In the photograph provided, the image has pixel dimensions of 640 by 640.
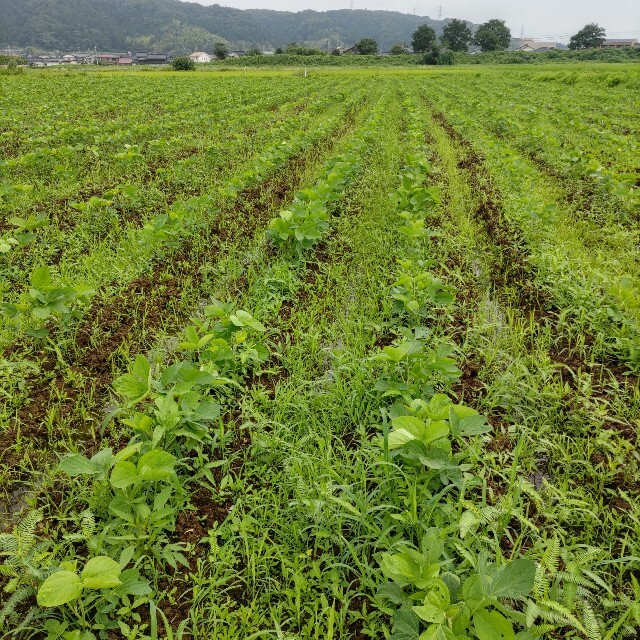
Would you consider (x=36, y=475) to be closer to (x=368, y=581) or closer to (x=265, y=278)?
(x=368, y=581)

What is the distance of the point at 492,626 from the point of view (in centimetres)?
148

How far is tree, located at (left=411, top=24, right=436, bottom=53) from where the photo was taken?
207 ft

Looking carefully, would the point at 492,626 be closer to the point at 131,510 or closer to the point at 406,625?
the point at 406,625

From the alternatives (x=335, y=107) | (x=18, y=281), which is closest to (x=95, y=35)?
(x=335, y=107)

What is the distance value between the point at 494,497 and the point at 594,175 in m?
6.26

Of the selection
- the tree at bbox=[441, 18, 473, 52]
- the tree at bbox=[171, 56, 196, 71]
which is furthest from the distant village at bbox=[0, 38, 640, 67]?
the tree at bbox=[171, 56, 196, 71]

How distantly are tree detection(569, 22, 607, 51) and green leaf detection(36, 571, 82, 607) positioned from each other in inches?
3491

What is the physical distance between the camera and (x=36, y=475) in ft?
8.28

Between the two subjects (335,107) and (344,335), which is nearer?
(344,335)

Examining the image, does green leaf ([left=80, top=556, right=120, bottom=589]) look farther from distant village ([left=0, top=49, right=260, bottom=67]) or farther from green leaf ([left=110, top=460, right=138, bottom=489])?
distant village ([left=0, top=49, right=260, bottom=67])

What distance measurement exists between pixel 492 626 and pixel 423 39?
7510cm

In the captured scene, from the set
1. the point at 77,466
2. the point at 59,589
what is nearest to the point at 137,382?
the point at 77,466

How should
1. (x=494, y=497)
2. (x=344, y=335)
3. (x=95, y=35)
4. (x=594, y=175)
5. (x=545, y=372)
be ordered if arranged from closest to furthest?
(x=494, y=497) → (x=545, y=372) → (x=344, y=335) → (x=594, y=175) → (x=95, y=35)

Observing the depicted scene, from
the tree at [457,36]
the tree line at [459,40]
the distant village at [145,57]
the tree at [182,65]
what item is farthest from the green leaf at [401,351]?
the tree at [457,36]
